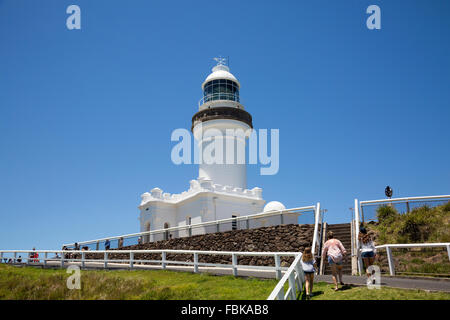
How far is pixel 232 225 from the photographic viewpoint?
22.2 metres


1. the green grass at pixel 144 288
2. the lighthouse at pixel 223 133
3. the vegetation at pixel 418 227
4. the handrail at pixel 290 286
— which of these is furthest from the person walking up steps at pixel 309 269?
the lighthouse at pixel 223 133

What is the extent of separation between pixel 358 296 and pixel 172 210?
23957mm

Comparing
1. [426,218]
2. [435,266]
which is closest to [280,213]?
[426,218]

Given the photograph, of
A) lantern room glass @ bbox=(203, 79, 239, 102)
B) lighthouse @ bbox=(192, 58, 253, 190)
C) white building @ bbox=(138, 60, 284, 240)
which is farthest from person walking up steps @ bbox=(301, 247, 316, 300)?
lantern room glass @ bbox=(203, 79, 239, 102)

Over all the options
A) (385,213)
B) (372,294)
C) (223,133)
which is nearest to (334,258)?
(372,294)

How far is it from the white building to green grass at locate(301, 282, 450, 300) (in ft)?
60.3

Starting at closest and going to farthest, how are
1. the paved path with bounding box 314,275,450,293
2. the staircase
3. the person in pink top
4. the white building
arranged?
the paved path with bounding box 314,275,450,293 → the person in pink top → the staircase → the white building

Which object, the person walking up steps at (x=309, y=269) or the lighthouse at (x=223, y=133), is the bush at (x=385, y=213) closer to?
the person walking up steps at (x=309, y=269)

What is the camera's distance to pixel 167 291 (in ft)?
31.1

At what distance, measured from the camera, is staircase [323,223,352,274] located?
45.6 feet

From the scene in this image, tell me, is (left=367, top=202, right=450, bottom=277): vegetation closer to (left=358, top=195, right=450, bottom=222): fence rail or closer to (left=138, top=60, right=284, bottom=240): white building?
(left=358, top=195, right=450, bottom=222): fence rail

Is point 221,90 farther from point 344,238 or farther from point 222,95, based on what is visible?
point 344,238

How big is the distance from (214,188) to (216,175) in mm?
3901
